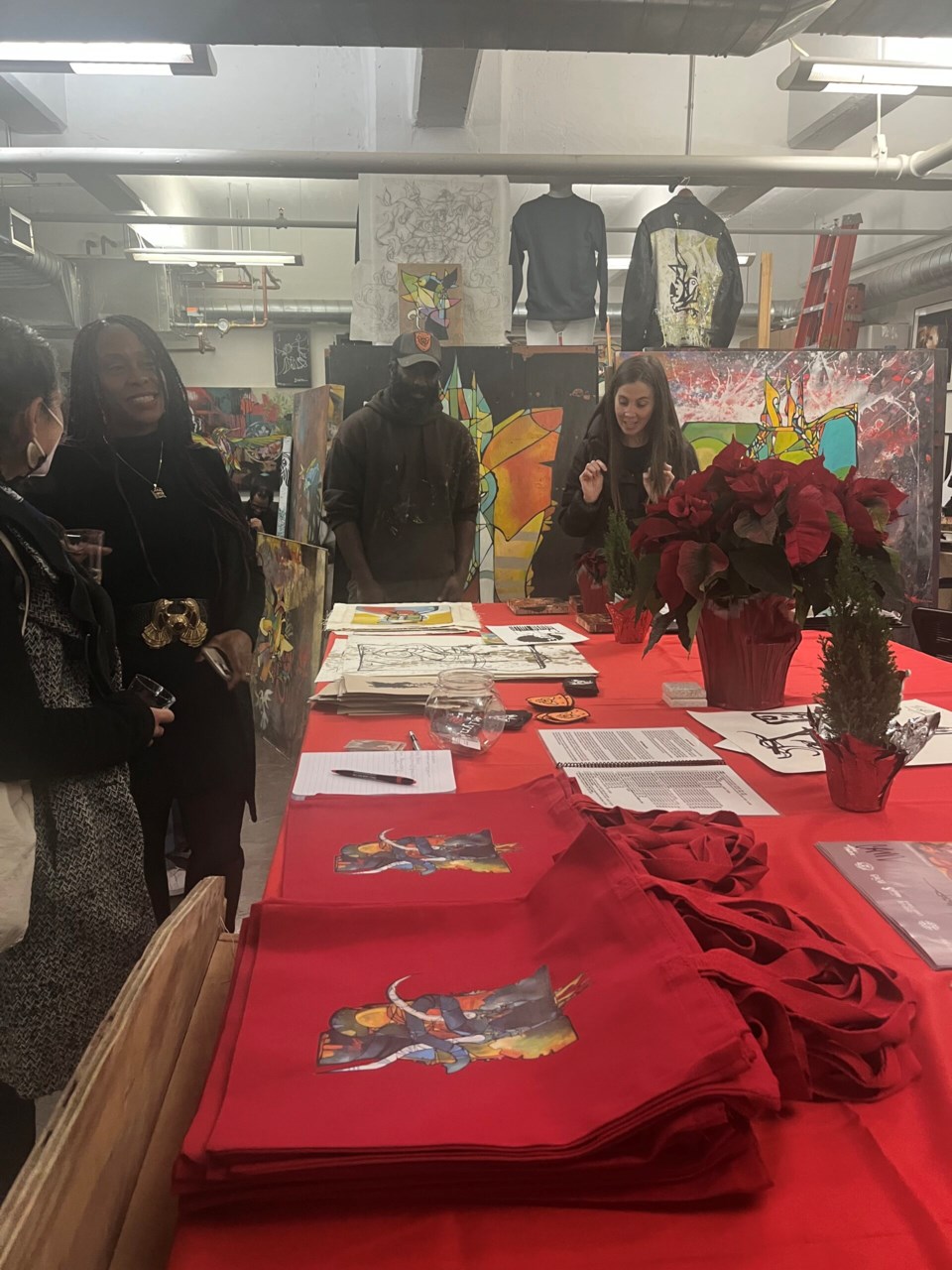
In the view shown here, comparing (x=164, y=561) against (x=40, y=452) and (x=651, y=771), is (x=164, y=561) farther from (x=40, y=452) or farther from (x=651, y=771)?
(x=651, y=771)

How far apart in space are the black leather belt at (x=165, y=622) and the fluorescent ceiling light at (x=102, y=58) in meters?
3.10

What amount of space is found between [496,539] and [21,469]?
387cm

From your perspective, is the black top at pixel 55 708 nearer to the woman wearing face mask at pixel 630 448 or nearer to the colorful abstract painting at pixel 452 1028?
the colorful abstract painting at pixel 452 1028

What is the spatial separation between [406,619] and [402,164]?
4122 millimetres

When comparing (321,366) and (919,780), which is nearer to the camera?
(919,780)

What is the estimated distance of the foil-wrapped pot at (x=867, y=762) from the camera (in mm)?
1166

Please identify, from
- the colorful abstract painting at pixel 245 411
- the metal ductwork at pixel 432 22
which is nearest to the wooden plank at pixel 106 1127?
the metal ductwork at pixel 432 22

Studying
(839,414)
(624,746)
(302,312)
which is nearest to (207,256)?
(302,312)

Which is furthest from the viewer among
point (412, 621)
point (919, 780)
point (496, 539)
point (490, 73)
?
point (490, 73)

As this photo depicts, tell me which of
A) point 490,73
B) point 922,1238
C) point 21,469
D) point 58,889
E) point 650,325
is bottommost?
point 58,889

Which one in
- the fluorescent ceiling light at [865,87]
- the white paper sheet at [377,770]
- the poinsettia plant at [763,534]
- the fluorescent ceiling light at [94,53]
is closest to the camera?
the white paper sheet at [377,770]

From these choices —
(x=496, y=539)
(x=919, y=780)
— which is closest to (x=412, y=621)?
(x=919, y=780)

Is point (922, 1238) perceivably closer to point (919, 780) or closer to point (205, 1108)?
point (205, 1108)

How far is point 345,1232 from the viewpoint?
522 mm
